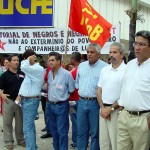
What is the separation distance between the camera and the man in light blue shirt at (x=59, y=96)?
5906mm

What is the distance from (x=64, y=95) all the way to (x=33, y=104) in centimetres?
58

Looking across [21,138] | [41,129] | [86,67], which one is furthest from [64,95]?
[41,129]

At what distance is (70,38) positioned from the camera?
916 centimetres

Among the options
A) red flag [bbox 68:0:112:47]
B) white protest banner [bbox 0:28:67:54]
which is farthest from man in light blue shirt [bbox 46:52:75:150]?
white protest banner [bbox 0:28:67:54]

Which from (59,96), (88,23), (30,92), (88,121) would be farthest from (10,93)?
(88,23)

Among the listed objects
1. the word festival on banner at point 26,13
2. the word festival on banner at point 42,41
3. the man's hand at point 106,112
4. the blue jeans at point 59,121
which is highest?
the word festival on banner at point 26,13

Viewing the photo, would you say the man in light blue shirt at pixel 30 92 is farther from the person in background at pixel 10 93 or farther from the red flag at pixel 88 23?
the red flag at pixel 88 23

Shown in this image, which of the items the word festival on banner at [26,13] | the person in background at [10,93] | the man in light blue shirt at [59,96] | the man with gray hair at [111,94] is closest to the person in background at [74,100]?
A: the man in light blue shirt at [59,96]

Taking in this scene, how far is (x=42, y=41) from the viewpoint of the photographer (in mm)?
9516

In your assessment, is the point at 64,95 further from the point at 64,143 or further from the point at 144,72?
the point at 144,72

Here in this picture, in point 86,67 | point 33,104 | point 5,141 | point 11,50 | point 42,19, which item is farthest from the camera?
point 42,19

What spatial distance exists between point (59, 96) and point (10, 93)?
4.03 ft

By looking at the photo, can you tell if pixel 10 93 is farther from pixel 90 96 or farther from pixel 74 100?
pixel 90 96

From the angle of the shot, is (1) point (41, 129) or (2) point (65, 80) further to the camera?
(1) point (41, 129)
